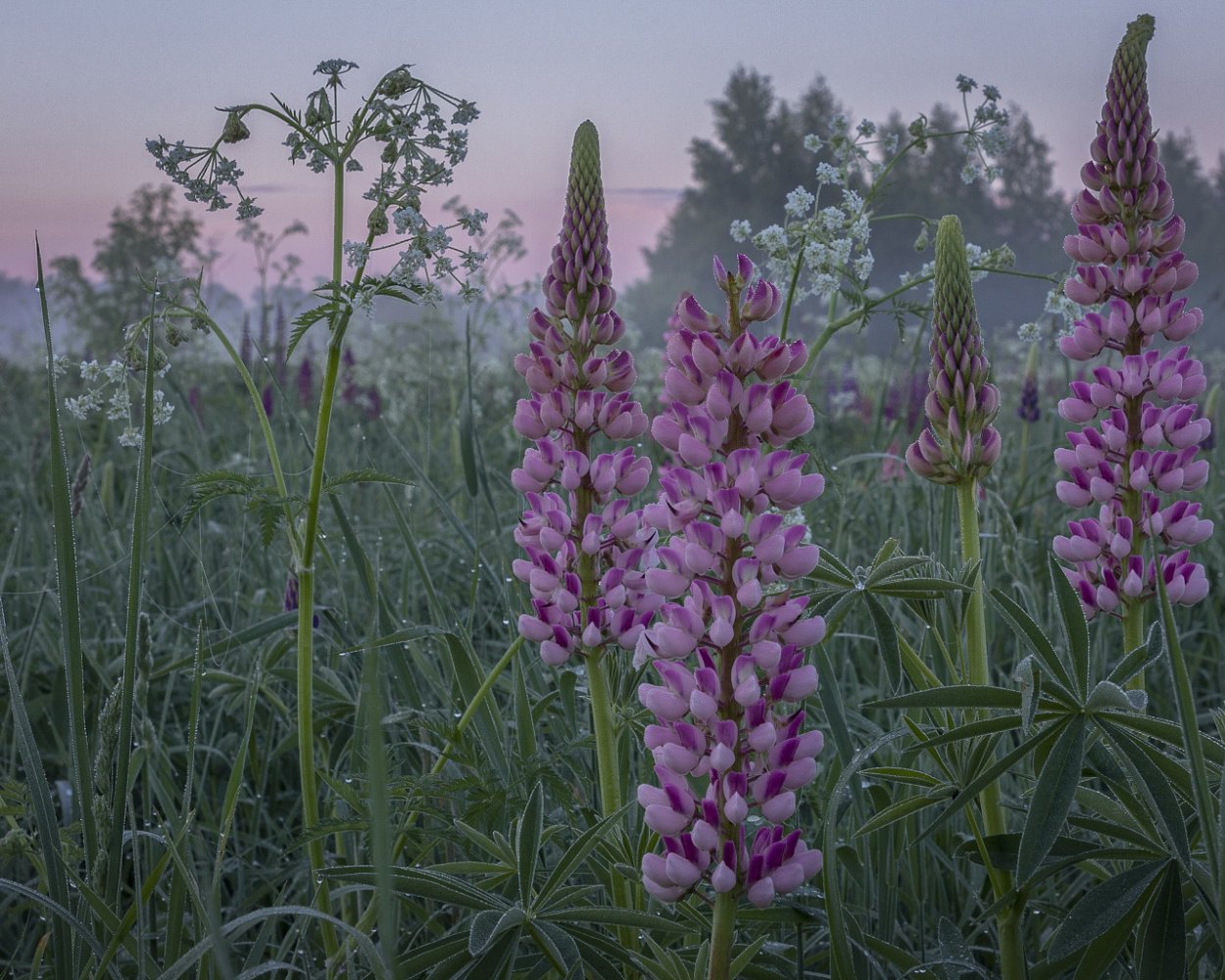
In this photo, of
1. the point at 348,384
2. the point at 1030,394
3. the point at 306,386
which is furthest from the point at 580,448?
the point at 348,384

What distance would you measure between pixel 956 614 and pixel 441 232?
1.17 meters

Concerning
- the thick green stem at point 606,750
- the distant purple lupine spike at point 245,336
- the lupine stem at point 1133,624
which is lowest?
the thick green stem at point 606,750

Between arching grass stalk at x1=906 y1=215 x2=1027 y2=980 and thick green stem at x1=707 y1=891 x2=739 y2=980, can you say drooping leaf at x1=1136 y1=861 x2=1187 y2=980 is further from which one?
thick green stem at x1=707 y1=891 x2=739 y2=980

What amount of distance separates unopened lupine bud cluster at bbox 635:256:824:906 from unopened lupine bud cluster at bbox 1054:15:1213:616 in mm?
816

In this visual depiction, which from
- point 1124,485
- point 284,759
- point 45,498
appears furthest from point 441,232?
point 45,498

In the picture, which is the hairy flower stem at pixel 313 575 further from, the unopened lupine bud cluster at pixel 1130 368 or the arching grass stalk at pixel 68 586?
the unopened lupine bud cluster at pixel 1130 368

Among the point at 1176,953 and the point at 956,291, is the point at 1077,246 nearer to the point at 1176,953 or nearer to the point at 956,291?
the point at 956,291

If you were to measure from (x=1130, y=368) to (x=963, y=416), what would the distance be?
37cm

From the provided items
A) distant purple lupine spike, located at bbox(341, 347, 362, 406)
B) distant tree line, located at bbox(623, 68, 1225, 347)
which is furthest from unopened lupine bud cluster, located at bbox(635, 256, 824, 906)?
distant tree line, located at bbox(623, 68, 1225, 347)

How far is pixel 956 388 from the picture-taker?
1.86m

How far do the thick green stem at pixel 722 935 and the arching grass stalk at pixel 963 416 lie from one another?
57 cm

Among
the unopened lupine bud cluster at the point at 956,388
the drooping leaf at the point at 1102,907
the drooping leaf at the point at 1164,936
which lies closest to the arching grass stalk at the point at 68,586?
the unopened lupine bud cluster at the point at 956,388

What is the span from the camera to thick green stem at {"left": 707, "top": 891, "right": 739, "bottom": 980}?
143 cm

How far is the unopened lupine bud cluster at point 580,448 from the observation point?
→ 177 cm
